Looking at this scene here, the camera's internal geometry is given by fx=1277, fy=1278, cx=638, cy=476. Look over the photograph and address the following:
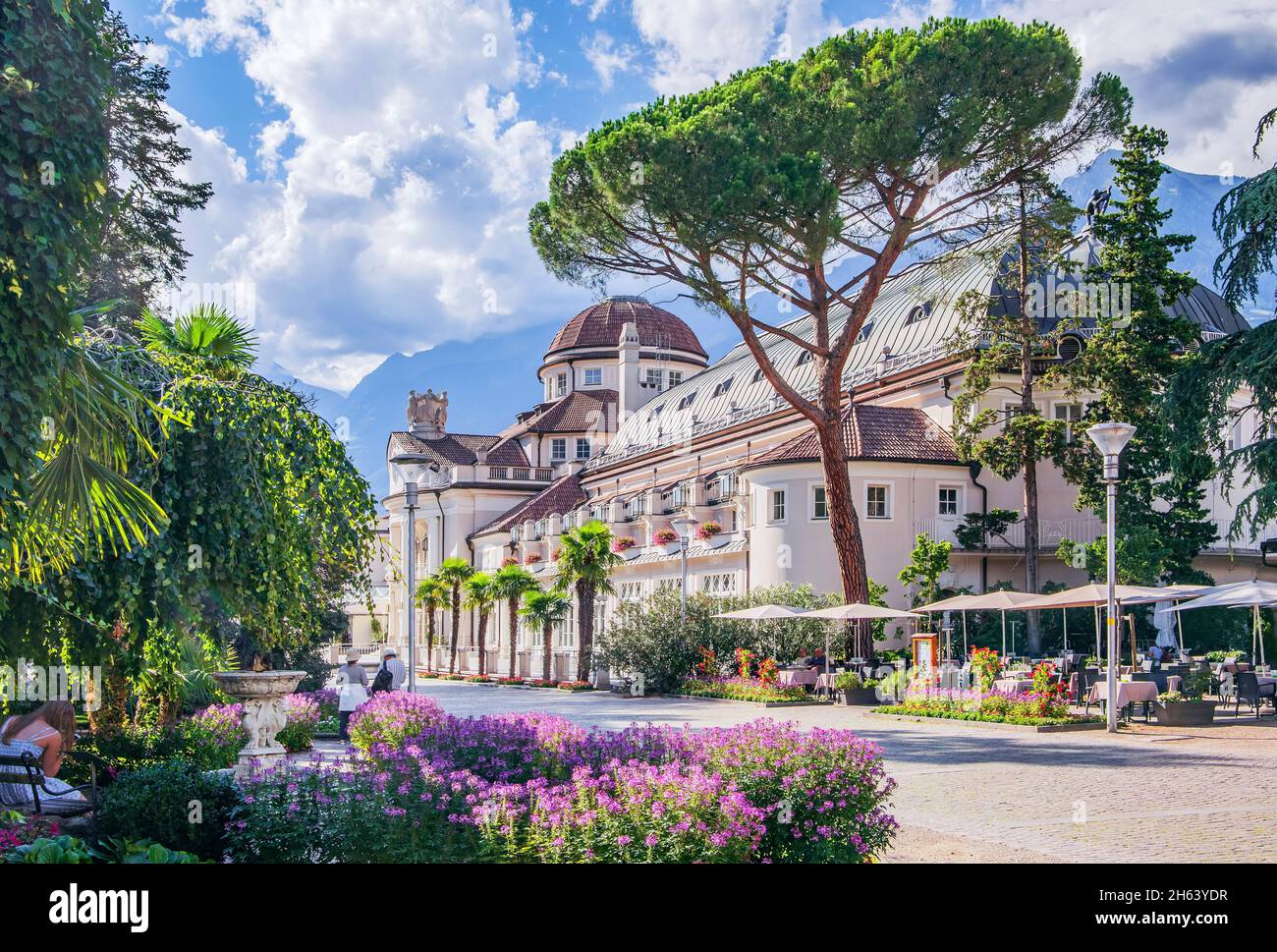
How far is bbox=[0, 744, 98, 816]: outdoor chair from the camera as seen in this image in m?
10.5

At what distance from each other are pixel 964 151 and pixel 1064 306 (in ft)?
49.2

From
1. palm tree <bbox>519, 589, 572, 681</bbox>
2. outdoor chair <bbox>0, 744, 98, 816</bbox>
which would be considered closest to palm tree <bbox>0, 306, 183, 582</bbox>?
outdoor chair <bbox>0, 744, 98, 816</bbox>

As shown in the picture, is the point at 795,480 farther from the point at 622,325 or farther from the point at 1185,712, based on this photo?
the point at 622,325

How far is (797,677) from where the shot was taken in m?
34.1

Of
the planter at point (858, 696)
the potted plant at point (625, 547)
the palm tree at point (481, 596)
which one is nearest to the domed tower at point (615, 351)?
the palm tree at point (481, 596)

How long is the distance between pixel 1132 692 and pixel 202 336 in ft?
58.2

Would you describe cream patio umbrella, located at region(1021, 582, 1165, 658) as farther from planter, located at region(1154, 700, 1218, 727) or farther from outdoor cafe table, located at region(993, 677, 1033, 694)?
planter, located at region(1154, 700, 1218, 727)

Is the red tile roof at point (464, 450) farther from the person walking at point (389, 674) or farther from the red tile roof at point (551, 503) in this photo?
the person walking at point (389, 674)

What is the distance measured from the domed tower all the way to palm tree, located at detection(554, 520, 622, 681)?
117 feet

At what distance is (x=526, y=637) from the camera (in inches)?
2414

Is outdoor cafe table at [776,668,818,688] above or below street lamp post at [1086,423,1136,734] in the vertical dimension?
below

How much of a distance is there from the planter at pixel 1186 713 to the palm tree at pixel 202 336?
17.8m
